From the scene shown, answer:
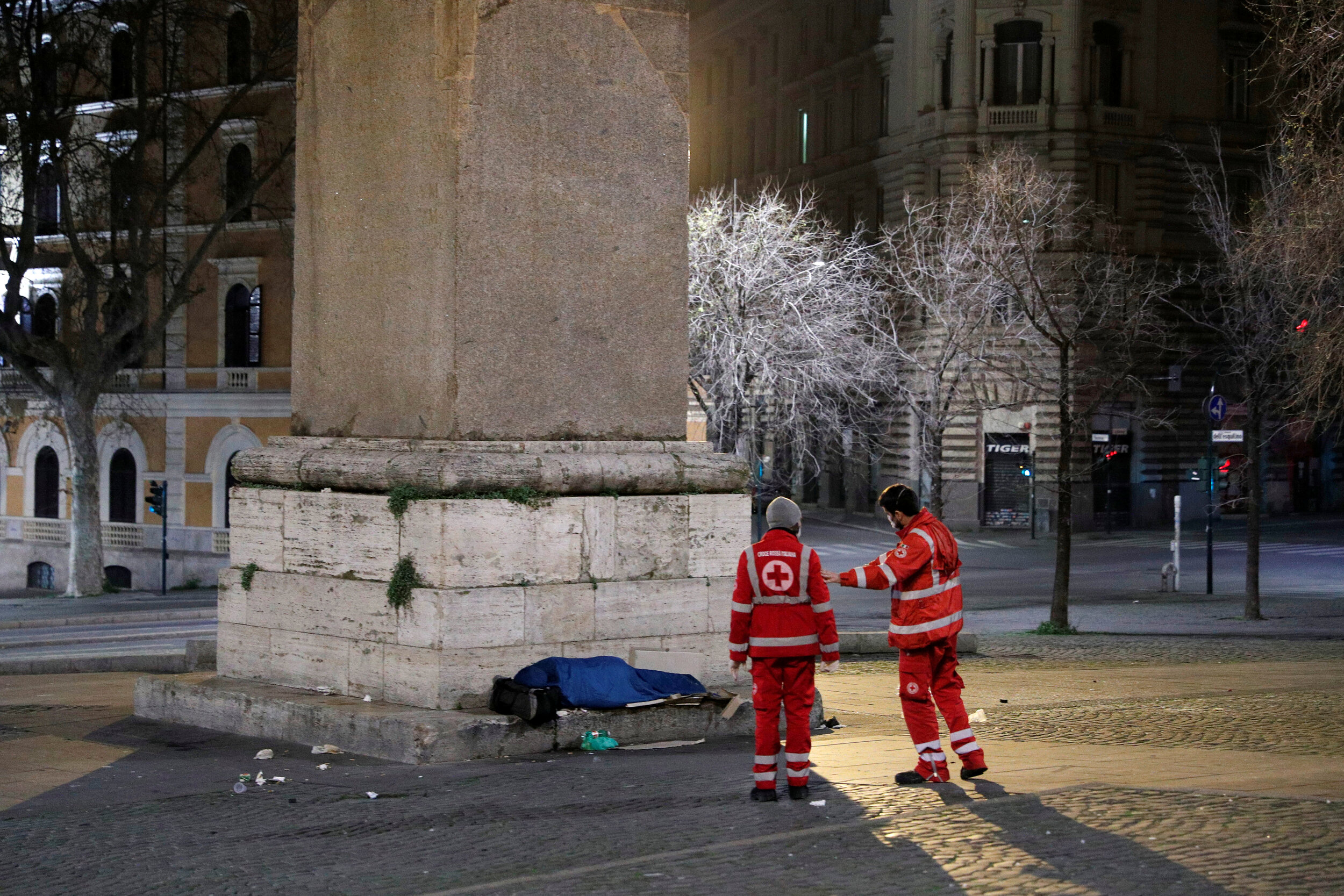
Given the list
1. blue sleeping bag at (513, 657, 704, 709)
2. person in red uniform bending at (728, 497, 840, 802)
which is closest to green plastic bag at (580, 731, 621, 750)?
blue sleeping bag at (513, 657, 704, 709)

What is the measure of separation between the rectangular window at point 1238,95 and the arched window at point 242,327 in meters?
27.6

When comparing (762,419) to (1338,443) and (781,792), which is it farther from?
(781,792)

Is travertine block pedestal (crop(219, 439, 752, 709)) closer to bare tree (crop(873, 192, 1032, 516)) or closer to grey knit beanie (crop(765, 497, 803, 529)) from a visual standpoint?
grey knit beanie (crop(765, 497, 803, 529))

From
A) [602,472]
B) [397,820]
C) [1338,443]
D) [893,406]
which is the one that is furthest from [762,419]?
[397,820]

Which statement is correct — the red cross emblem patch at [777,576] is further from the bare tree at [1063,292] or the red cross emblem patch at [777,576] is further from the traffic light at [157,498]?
the traffic light at [157,498]

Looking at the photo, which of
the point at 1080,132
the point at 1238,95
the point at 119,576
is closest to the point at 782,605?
the point at 119,576

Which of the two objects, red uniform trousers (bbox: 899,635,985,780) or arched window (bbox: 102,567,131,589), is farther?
arched window (bbox: 102,567,131,589)

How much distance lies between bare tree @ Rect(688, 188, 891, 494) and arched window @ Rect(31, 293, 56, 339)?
13305 millimetres

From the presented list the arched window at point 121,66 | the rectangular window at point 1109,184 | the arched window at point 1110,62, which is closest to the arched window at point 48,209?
the arched window at point 121,66

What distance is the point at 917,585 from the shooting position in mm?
8688

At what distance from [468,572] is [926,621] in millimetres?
2553

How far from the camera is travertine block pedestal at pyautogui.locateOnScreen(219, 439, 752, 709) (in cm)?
938

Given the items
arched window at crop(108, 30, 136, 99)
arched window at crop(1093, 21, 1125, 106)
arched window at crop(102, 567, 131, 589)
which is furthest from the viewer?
arched window at crop(1093, 21, 1125, 106)

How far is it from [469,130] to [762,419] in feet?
95.8
